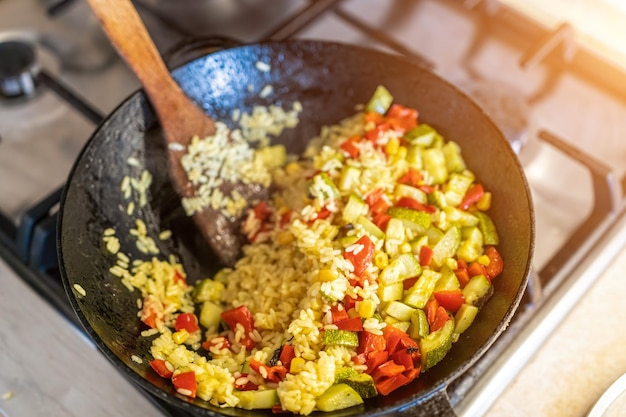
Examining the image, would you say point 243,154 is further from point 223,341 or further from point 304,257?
point 223,341

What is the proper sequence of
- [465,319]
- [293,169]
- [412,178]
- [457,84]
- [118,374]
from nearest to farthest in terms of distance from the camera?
[465,319], [118,374], [412,178], [293,169], [457,84]

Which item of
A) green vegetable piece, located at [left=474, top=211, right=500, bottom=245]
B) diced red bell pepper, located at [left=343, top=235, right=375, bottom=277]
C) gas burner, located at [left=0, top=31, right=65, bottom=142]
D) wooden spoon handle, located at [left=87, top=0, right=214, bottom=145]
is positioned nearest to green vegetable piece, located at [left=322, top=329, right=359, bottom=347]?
diced red bell pepper, located at [left=343, top=235, right=375, bottom=277]

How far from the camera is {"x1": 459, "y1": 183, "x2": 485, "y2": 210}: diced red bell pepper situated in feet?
4.05

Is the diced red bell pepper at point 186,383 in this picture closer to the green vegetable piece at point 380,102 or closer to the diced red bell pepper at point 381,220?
the diced red bell pepper at point 381,220

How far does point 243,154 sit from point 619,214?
782 millimetres

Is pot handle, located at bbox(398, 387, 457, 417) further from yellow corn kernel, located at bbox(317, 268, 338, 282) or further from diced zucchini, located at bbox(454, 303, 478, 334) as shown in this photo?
yellow corn kernel, located at bbox(317, 268, 338, 282)

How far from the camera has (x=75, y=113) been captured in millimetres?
1610

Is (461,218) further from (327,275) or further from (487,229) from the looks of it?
(327,275)

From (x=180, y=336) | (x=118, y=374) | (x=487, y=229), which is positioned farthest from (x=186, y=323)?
(x=487, y=229)

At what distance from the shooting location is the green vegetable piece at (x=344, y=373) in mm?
993

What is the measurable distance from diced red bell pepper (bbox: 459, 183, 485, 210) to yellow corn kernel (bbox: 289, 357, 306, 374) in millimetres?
442

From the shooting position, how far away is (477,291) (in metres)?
1.09

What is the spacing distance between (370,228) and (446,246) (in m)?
0.14

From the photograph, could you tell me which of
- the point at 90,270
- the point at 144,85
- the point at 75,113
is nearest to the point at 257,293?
the point at 90,270
